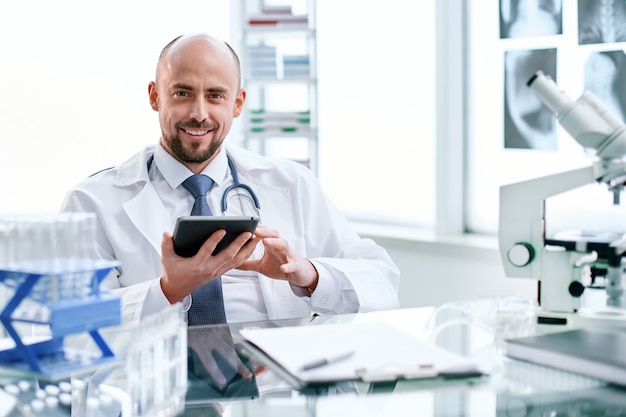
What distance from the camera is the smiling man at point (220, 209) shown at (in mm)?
2113

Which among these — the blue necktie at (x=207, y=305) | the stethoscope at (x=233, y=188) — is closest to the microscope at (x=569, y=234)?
the blue necktie at (x=207, y=305)

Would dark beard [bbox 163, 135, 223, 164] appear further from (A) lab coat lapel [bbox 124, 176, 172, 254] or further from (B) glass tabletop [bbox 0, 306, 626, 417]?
(B) glass tabletop [bbox 0, 306, 626, 417]

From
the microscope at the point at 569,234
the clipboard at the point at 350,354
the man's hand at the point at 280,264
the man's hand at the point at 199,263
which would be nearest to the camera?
the clipboard at the point at 350,354

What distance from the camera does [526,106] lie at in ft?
11.5

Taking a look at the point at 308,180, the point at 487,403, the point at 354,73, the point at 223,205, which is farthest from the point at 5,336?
the point at 354,73

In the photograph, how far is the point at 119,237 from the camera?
2.21 metres

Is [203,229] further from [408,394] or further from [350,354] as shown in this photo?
[408,394]

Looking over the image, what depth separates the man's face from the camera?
230 cm

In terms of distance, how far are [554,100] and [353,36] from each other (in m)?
2.80

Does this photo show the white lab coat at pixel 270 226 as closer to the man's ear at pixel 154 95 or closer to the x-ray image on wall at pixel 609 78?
the man's ear at pixel 154 95

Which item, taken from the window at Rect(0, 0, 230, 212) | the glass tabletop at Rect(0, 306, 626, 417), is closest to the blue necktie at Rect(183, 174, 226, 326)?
the glass tabletop at Rect(0, 306, 626, 417)

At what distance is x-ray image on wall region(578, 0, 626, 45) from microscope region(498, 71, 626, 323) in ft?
5.83

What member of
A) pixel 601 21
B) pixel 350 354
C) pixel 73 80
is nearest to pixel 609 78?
pixel 601 21

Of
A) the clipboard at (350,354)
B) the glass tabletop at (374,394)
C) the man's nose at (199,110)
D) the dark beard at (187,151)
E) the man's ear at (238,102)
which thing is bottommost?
the glass tabletop at (374,394)
